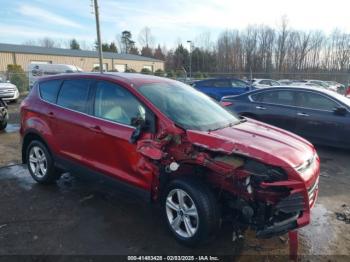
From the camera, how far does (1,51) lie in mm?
37125

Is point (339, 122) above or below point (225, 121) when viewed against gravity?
below

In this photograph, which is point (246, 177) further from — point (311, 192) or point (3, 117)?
point (3, 117)

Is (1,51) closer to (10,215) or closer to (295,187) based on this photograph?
→ (10,215)

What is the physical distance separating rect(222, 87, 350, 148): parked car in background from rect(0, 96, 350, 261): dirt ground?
6.08ft

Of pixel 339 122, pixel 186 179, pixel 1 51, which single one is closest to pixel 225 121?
pixel 186 179

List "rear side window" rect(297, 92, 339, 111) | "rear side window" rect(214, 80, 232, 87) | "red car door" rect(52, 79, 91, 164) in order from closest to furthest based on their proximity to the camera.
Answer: "red car door" rect(52, 79, 91, 164), "rear side window" rect(297, 92, 339, 111), "rear side window" rect(214, 80, 232, 87)

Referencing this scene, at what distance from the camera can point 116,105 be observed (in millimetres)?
3889

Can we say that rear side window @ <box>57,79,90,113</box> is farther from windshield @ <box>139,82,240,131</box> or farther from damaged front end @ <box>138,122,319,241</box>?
damaged front end @ <box>138,122,319,241</box>

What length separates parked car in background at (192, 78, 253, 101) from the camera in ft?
49.8

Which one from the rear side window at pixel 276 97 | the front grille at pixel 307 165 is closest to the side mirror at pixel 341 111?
the rear side window at pixel 276 97

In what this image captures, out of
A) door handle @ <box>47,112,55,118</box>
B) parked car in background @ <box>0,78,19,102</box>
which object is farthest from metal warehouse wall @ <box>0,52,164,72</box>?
door handle @ <box>47,112,55,118</box>

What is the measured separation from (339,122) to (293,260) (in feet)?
14.6

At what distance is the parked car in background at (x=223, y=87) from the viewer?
15172mm

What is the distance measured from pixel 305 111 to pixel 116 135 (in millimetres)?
4993
